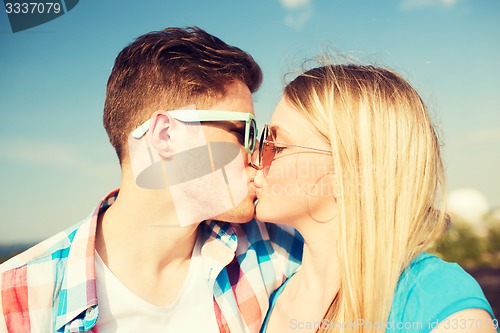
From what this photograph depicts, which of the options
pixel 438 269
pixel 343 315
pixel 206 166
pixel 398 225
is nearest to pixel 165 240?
pixel 206 166

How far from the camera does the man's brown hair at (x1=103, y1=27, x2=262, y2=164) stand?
2729mm

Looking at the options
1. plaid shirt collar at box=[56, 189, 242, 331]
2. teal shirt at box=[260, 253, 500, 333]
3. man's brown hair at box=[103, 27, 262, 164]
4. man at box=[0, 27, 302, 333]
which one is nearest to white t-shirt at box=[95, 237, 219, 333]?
man at box=[0, 27, 302, 333]

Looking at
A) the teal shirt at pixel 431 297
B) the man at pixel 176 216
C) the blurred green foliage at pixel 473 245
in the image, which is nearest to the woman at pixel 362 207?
the teal shirt at pixel 431 297

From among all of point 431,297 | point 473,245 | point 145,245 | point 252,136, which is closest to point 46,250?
point 145,245

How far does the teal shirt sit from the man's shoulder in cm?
161

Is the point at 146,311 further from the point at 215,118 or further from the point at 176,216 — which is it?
the point at 215,118

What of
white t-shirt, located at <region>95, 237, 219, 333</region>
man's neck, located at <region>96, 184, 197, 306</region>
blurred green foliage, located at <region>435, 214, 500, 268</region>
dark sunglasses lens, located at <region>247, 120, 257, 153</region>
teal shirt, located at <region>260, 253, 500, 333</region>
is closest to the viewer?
teal shirt, located at <region>260, 253, 500, 333</region>

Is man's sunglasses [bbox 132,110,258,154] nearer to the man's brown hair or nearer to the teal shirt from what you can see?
the man's brown hair

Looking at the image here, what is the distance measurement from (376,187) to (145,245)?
128 centimetres

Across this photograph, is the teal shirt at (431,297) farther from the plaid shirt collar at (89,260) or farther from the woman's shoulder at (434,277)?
the plaid shirt collar at (89,260)

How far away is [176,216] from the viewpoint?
8.60 ft

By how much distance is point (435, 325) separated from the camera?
1.83 meters

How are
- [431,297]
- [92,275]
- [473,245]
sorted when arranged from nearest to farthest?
[431,297] → [92,275] → [473,245]

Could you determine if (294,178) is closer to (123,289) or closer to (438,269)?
(438,269)
